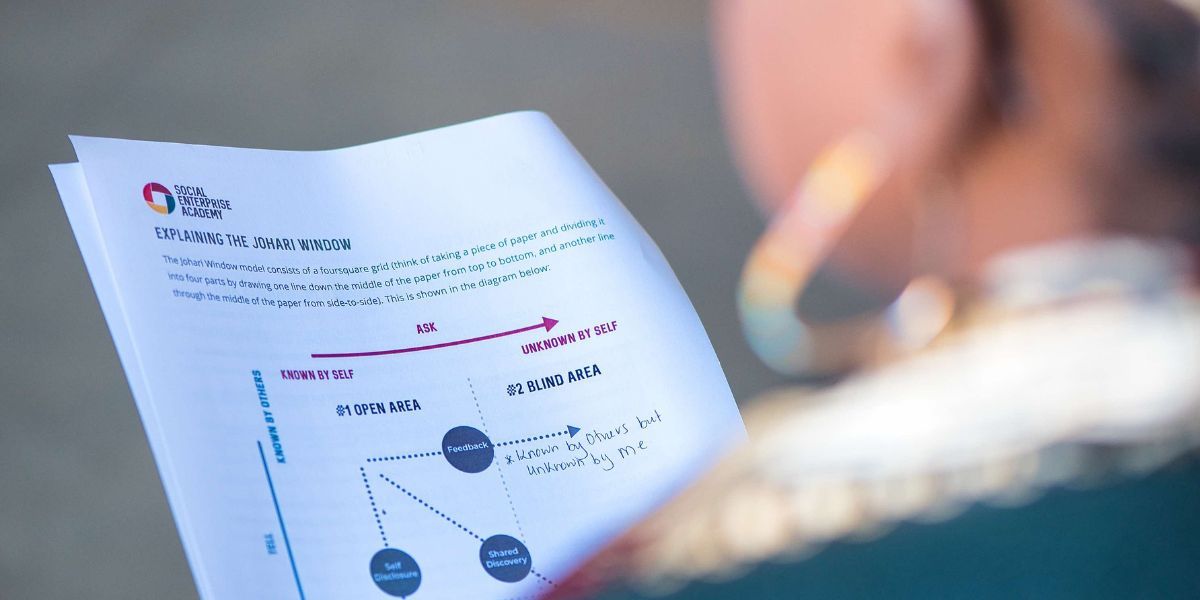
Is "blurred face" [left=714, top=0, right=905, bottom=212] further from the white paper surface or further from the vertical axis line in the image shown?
the vertical axis line

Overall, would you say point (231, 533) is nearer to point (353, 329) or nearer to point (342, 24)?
point (353, 329)

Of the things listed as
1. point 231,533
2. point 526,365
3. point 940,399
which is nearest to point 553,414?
point 526,365

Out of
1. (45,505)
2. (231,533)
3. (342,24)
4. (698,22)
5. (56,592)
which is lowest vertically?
(231,533)

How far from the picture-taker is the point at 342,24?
1927 mm

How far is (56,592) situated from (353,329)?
79 cm

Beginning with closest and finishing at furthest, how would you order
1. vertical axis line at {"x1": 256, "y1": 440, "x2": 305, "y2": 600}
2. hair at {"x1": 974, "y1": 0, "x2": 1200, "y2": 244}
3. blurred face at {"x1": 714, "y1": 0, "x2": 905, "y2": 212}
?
1. vertical axis line at {"x1": 256, "y1": 440, "x2": 305, "y2": 600}
2. hair at {"x1": 974, "y1": 0, "x2": 1200, "y2": 244}
3. blurred face at {"x1": 714, "y1": 0, "x2": 905, "y2": 212}

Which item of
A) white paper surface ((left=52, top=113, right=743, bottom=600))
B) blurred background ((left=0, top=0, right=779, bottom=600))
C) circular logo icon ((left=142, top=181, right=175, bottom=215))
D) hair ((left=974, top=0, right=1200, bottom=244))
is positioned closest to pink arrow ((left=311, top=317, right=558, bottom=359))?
white paper surface ((left=52, top=113, right=743, bottom=600))

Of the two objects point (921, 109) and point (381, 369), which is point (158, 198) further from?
point (921, 109)

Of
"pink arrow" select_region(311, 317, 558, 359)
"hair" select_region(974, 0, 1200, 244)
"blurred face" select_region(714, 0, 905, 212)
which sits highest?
"blurred face" select_region(714, 0, 905, 212)

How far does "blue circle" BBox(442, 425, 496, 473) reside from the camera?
579 mm

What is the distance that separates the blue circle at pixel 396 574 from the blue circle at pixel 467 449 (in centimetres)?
5

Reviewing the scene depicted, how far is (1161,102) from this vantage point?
2.89ft

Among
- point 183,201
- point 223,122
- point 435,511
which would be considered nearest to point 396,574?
point 435,511

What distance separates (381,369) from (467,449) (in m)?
0.06
